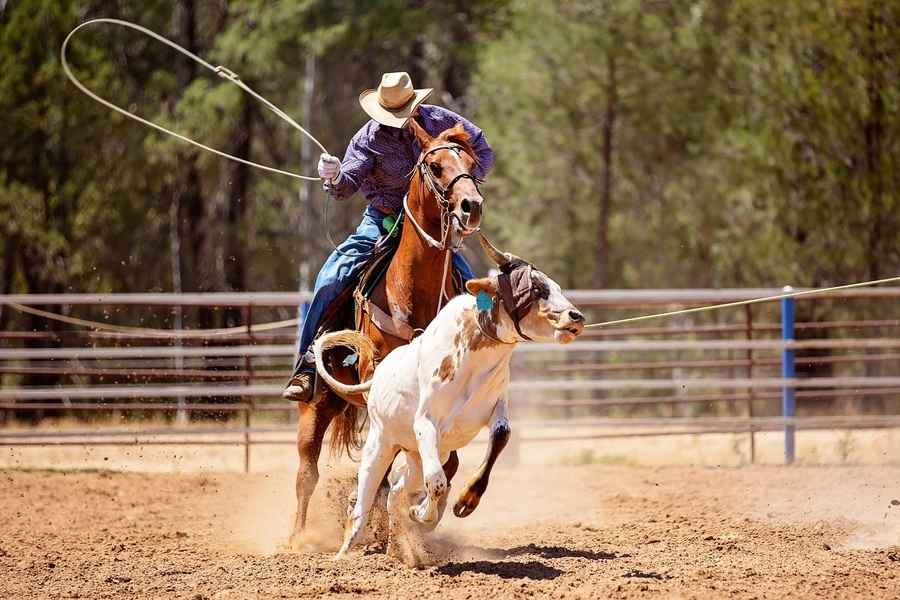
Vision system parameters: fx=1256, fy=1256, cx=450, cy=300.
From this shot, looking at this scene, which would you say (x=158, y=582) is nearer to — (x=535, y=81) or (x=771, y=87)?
(x=771, y=87)

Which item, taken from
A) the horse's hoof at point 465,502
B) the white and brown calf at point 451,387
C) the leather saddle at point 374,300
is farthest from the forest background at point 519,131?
the horse's hoof at point 465,502

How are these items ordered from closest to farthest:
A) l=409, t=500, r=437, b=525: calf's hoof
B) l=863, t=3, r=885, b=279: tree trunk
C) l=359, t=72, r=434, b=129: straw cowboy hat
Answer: l=409, t=500, r=437, b=525: calf's hoof < l=359, t=72, r=434, b=129: straw cowboy hat < l=863, t=3, r=885, b=279: tree trunk

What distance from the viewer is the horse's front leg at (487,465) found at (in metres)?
5.39

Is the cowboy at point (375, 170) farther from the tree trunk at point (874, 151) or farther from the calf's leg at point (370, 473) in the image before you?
the tree trunk at point (874, 151)

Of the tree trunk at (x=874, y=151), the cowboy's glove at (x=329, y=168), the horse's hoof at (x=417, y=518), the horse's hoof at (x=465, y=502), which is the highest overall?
the tree trunk at (x=874, y=151)

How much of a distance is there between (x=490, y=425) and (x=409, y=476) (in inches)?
20.4

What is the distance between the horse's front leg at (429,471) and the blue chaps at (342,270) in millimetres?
1362

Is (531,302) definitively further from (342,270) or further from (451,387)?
(342,270)

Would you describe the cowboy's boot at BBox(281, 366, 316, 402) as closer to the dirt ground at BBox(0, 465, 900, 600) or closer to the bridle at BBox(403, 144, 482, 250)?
the dirt ground at BBox(0, 465, 900, 600)

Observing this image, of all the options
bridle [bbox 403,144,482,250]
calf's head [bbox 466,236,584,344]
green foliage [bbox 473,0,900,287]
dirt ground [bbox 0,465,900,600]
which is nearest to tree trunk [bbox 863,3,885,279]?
green foliage [bbox 473,0,900,287]

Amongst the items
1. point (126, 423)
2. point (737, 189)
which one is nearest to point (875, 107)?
point (737, 189)

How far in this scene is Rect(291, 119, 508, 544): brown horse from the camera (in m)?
5.47

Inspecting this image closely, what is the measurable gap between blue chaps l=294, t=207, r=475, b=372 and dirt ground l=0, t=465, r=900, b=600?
45.3 inches

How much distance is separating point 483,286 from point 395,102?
1.50 meters
